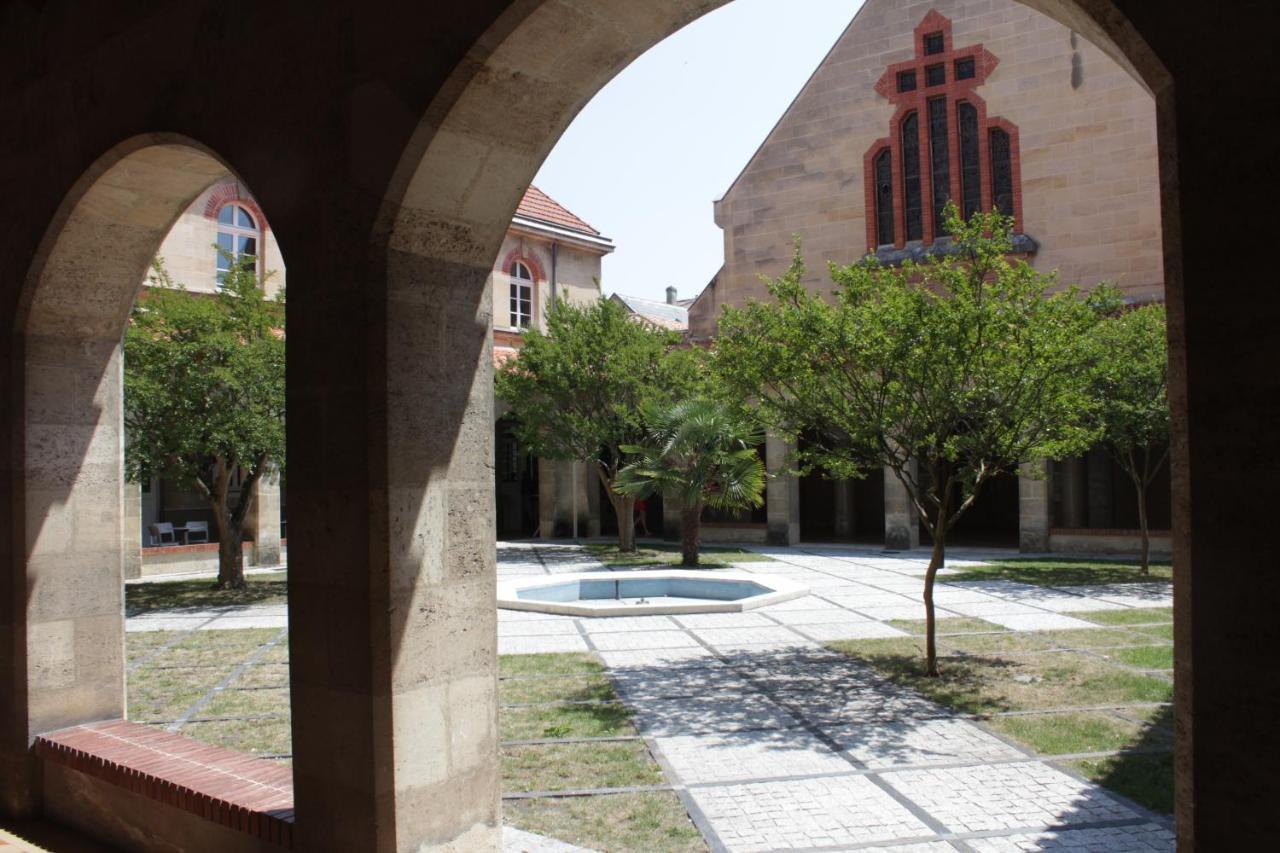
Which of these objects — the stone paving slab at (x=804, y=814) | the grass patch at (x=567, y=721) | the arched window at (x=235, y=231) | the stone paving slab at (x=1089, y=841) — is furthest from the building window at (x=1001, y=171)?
the stone paving slab at (x=1089, y=841)

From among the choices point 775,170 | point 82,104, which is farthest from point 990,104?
point 82,104

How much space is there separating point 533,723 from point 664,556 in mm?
14221

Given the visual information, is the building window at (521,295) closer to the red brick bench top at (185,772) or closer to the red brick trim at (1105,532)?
the red brick trim at (1105,532)

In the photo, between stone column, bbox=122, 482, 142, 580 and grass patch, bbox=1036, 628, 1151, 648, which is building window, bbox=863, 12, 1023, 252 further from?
stone column, bbox=122, 482, 142, 580

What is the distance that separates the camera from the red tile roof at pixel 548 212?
28.1 meters

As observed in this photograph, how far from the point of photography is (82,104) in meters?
4.64

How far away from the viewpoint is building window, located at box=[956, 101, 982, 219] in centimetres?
2261

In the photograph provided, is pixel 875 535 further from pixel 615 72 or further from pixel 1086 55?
pixel 615 72

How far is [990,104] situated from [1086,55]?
2165 millimetres

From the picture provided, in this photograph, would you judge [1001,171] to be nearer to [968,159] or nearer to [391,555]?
[968,159]

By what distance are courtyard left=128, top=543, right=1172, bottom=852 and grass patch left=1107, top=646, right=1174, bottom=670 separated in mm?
40

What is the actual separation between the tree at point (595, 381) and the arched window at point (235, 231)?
6.34 m

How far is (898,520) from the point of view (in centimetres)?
2294

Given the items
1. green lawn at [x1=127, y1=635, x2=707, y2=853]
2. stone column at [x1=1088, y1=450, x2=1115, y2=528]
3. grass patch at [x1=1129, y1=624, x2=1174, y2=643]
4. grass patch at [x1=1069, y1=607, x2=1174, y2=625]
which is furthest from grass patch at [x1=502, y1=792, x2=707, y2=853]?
stone column at [x1=1088, y1=450, x2=1115, y2=528]
